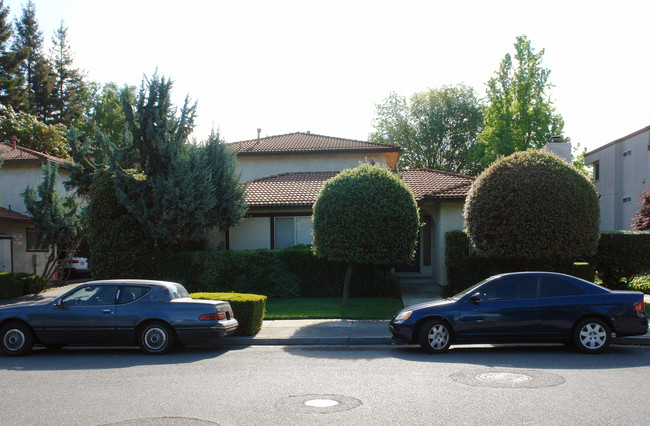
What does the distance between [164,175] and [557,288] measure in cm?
1287

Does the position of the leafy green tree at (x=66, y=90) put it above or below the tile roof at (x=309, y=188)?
above

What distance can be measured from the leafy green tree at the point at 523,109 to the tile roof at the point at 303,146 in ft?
41.1

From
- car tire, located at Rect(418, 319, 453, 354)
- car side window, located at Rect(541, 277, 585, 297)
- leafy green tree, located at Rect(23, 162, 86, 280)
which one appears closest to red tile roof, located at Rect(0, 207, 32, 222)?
leafy green tree, located at Rect(23, 162, 86, 280)

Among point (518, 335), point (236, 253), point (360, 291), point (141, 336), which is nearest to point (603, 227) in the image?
point (360, 291)

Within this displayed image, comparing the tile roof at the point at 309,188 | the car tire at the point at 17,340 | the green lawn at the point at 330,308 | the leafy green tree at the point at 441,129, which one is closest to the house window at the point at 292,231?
the tile roof at the point at 309,188

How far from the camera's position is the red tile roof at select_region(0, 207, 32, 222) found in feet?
78.0

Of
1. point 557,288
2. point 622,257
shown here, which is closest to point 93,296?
point 557,288

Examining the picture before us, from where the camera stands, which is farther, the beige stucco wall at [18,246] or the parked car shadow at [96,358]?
the beige stucco wall at [18,246]

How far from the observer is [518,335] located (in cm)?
984

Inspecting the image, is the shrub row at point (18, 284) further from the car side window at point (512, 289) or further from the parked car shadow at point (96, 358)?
the car side window at point (512, 289)

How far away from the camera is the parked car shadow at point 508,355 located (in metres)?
A: 8.72

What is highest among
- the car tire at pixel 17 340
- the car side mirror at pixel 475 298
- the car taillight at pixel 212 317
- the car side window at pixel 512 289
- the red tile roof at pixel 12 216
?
the red tile roof at pixel 12 216

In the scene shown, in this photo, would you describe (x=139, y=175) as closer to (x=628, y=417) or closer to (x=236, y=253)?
(x=236, y=253)

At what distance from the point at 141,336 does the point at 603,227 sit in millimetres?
31298
